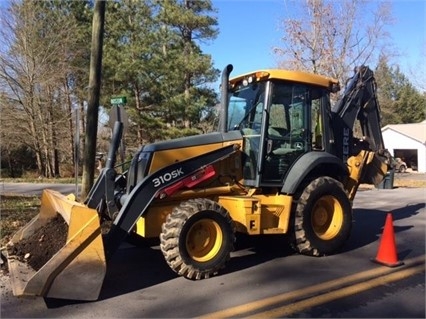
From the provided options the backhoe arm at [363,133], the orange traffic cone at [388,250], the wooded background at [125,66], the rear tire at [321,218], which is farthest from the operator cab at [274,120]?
the wooded background at [125,66]

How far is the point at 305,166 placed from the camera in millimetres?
6922

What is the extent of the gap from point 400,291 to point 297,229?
1.78 meters

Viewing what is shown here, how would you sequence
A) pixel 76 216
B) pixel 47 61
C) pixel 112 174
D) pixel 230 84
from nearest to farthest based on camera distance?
1. pixel 76 216
2. pixel 112 174
3. pixel 230 84
4. pixel 47 61

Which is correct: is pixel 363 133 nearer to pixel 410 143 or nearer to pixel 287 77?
pixel 287 77

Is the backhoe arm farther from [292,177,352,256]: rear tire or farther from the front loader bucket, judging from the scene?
the front loader bucket

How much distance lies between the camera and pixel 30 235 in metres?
6.42

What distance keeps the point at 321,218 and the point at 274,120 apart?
5.61ft

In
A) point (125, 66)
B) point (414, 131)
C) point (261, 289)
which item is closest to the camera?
point (261, 289)

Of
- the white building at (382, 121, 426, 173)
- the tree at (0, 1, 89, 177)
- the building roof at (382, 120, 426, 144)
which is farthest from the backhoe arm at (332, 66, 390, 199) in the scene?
the building roof at (382, 120, 426, 144)

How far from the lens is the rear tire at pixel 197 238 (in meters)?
5.70

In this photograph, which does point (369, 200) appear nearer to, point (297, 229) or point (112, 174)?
point (297, 229)

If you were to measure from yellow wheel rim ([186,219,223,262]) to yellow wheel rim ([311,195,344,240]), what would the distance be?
1.81 meters

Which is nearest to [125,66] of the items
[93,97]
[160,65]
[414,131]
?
[160,65]

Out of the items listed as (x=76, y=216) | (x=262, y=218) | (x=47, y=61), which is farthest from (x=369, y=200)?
(x=47, y=61)
